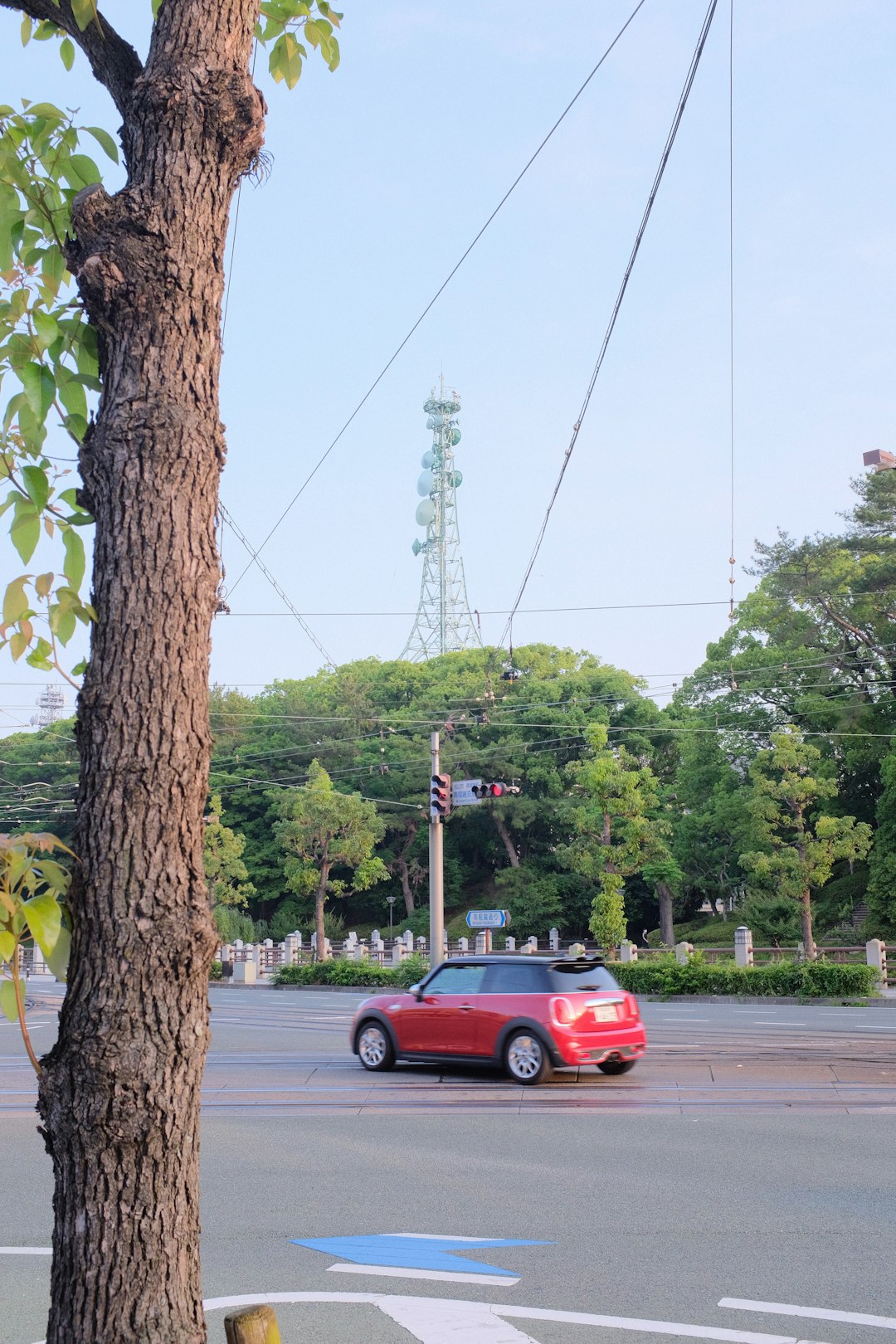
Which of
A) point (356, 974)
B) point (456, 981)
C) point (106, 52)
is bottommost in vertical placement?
point (356, 974)

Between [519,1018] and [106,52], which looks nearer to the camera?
[106,52]

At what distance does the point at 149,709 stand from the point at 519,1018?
11801mm

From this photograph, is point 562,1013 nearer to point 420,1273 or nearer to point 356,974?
point 420,1273

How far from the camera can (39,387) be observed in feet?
9.37

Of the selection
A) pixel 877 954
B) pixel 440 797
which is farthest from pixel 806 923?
pixel 440 797

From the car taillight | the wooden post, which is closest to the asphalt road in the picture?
A: the car taillight

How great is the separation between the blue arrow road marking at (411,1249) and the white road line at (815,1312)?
1119 mm

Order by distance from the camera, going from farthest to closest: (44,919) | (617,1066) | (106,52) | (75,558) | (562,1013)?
(617,1066)
(562,1013)
(106,52)
(75,558)
(44,919)

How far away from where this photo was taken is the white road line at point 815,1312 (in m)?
5.20

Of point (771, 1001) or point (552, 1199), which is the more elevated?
point (552, 1199)

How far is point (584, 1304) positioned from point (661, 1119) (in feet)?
18.5

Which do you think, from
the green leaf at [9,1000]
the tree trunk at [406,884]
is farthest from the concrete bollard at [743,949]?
the green leaf at [9,1000]

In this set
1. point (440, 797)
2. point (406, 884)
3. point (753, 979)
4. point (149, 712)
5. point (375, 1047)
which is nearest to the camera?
point (149, 712)

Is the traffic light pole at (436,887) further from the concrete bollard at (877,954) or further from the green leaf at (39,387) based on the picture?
the green leaf at (39,387)
